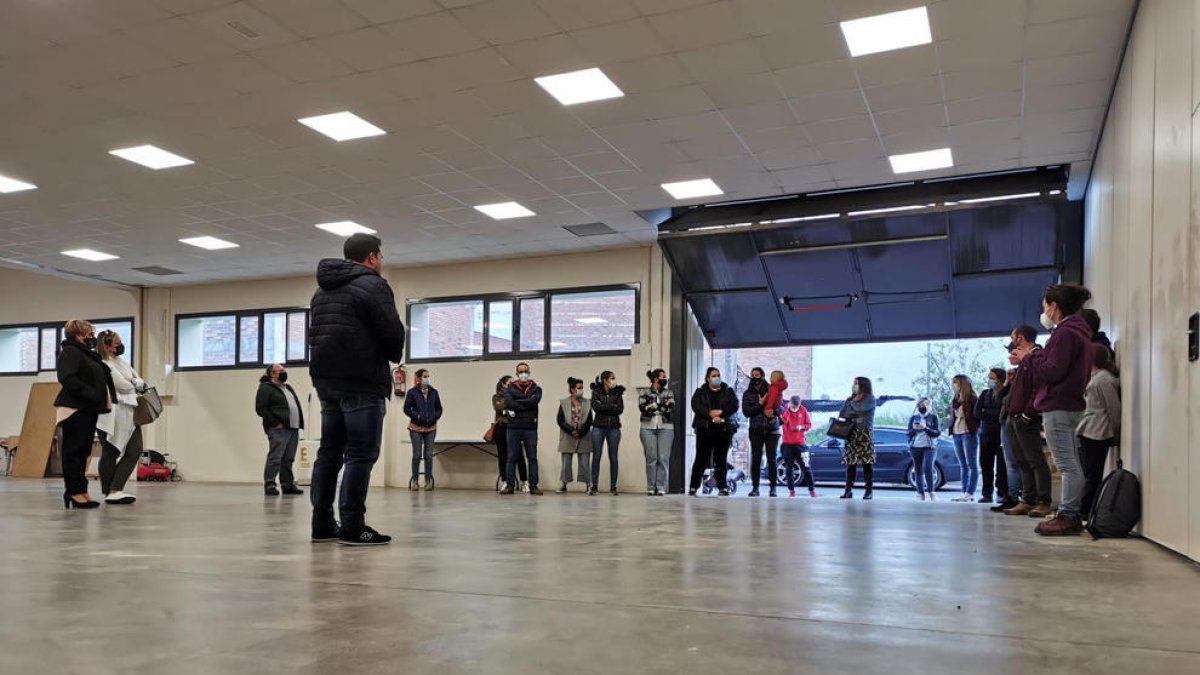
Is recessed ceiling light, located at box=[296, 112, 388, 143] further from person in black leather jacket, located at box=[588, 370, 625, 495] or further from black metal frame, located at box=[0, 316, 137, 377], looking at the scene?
black metal frame, located at box=[0, 316, 137, 377]

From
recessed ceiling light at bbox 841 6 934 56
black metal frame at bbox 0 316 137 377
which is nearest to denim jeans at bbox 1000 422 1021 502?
recessed ceiling light at bbox 841 6 934 56

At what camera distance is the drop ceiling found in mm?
5414

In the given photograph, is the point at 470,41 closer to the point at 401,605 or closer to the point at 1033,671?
the point at 401,605

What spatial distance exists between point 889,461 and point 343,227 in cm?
753

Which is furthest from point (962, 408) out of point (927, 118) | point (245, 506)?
point (245, 506)

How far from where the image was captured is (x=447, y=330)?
13.1 meters

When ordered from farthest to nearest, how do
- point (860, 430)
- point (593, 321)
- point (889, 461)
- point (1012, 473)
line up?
point (593, 321)
point (889, 461)
point (860, 430)
point (1012, 473)

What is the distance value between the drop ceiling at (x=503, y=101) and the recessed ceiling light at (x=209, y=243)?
0.94 metres

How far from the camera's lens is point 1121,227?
604 cm

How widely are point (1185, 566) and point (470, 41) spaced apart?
468 centimetres

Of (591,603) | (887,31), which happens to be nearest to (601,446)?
(887,31)

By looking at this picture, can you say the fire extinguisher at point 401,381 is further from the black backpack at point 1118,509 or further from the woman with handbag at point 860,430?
the black backpack at point 1118,509

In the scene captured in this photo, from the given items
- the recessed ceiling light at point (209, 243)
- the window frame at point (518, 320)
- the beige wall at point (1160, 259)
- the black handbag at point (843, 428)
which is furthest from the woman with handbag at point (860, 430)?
the recessed ceiling light at point (209, 243)

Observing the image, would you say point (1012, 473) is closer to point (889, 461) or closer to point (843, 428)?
point (843, 428)
